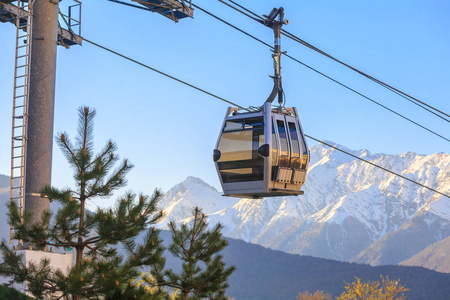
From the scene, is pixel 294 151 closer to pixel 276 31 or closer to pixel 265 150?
pixel 265 150

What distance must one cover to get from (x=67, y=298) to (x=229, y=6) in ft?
25.8

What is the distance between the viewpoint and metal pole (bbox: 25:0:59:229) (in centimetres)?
1535

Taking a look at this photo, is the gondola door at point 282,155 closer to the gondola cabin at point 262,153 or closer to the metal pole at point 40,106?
the gondola cabin at point 262,153

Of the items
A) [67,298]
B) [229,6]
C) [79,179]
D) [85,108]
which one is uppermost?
[229,6]

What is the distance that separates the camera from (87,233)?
1520 centimetres

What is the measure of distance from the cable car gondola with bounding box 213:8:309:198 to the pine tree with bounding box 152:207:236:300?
6.67 meters

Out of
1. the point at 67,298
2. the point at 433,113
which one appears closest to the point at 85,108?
the point at 67,298

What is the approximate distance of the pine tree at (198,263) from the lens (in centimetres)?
2606

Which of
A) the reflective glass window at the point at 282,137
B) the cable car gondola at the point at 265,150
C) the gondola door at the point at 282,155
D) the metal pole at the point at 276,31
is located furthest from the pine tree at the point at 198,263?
the metal pole at the point at 276,31

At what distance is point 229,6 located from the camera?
17.8m

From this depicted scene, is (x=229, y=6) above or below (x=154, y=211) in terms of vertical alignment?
above

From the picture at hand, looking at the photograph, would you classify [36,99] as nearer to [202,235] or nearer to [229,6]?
[229,6]

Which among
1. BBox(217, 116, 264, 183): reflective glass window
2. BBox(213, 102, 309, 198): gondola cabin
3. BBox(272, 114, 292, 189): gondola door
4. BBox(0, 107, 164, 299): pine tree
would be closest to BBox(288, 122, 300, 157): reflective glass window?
BBox(213, 102, 309, 198): gondola cabin

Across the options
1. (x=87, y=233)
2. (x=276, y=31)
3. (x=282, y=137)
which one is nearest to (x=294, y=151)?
(x=282, y=137)
